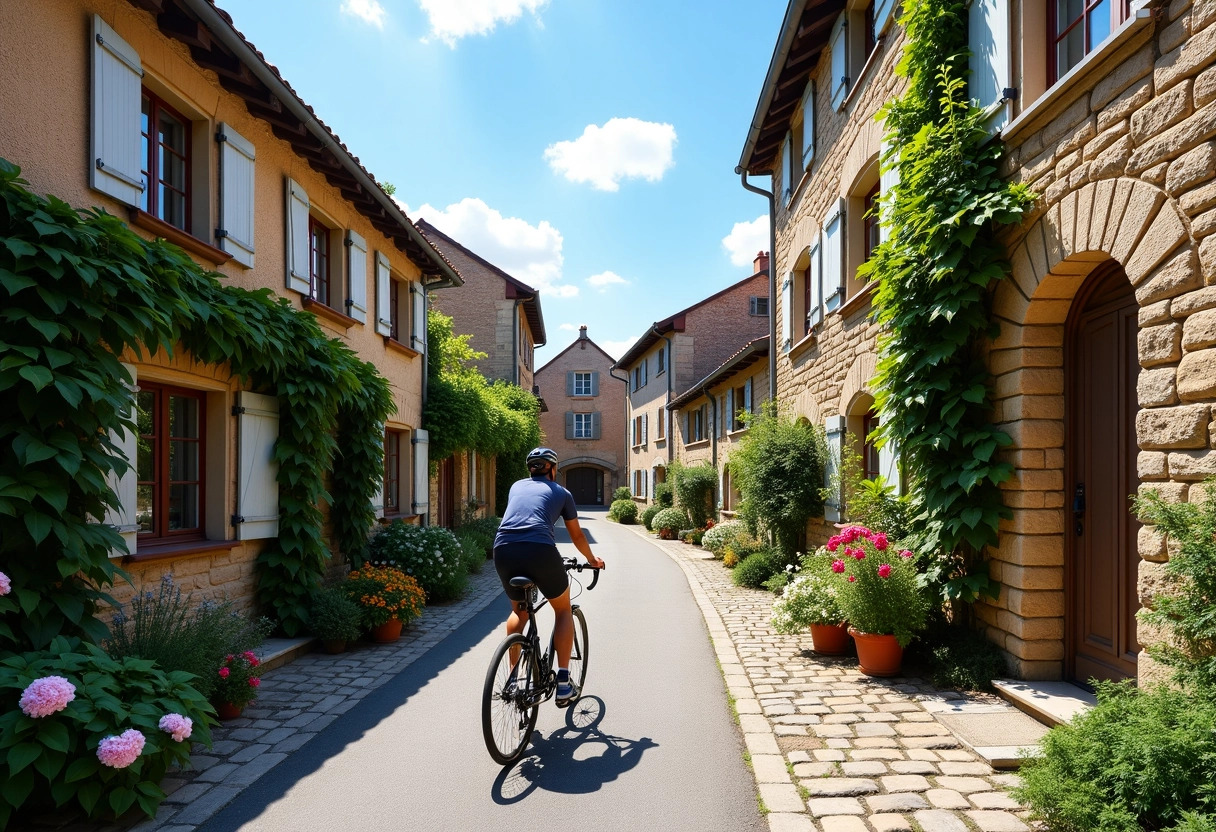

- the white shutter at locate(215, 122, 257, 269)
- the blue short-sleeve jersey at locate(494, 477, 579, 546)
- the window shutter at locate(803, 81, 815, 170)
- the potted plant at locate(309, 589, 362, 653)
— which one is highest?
the window shutter at locate(803, 81, 815, 170)

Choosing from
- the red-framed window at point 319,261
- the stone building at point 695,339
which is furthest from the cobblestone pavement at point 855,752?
the stone building at point 695,339

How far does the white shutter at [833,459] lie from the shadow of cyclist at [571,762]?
5059 millimetres

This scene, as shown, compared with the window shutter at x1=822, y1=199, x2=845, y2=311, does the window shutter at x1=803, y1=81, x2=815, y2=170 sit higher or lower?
higher

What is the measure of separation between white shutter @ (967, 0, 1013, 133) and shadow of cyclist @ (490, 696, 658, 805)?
482 centimetres

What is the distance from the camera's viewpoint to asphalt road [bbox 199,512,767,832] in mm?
3572

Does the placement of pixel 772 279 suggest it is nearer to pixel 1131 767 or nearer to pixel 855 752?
pixel 855 752

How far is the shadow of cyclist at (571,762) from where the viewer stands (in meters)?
3.94

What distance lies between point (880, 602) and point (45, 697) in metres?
5.00

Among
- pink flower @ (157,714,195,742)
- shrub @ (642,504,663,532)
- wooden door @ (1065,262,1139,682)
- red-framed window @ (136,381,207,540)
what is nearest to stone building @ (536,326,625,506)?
shrub @ (642,504,663,532)

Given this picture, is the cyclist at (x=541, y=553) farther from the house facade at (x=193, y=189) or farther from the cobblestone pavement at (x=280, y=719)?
the house facade at (x=193, y=189)

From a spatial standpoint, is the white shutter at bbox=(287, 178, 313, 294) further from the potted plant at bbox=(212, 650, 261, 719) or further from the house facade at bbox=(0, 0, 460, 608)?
the potted plant at bbox=(212, 650, 261, 719)

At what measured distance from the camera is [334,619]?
6863 mm

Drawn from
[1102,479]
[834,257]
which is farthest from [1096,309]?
[834,257]

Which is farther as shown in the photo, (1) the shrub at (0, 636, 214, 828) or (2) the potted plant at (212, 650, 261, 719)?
(2) the potted plant at (212, 650, 261, 719)
